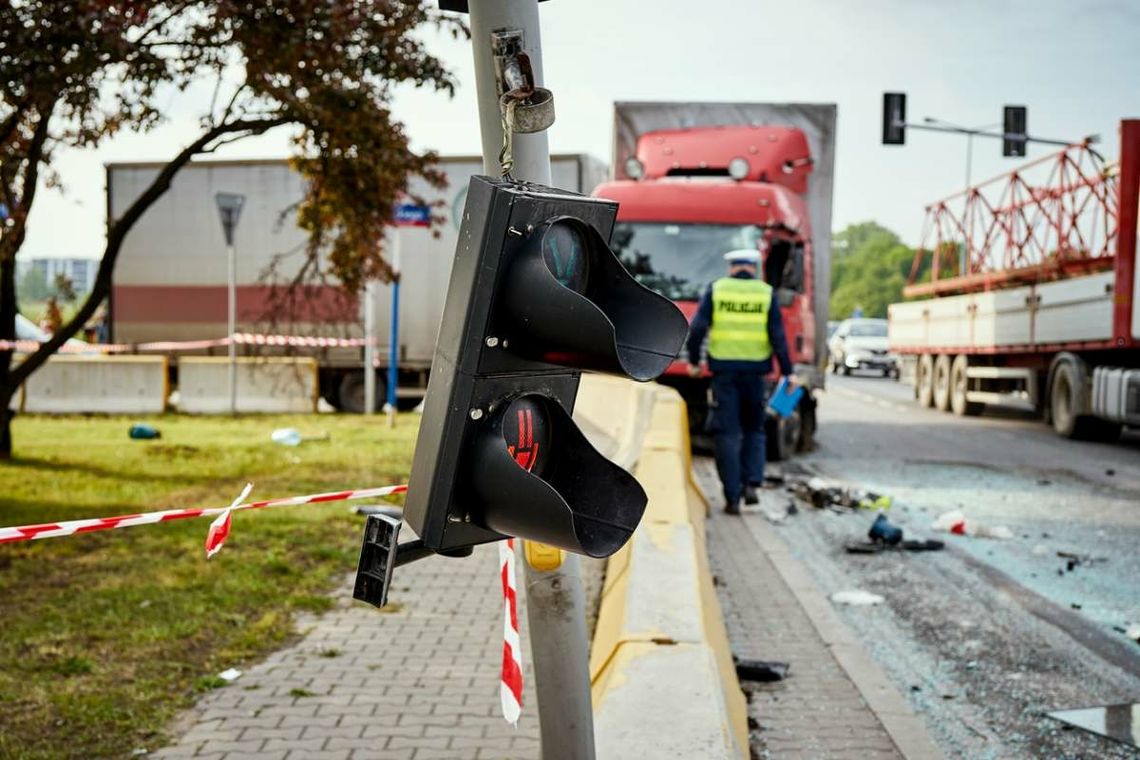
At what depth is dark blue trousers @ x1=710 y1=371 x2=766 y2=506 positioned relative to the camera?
1002 cm

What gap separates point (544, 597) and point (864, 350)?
40.2 m

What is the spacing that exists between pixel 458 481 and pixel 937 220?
88.1 ft

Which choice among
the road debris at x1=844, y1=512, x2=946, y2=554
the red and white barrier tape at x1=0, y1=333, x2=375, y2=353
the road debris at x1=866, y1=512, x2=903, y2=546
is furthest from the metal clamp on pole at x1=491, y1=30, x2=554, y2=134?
the red and white barrier tape at x1=0, y1=333, x2=375, y2=353

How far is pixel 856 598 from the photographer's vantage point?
720 centimetres

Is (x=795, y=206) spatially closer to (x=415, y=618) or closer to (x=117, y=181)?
(x=415, y=618)

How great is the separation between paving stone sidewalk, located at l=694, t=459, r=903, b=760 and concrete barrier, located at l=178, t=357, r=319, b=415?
42.0 ft

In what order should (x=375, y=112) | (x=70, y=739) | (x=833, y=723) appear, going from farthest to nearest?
1. (x=375, y=112)
2. (x=833, y=723)
3. (x=70, y=739)

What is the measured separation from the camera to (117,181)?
21.8 meters

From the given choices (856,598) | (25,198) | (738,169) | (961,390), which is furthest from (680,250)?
(961,390)

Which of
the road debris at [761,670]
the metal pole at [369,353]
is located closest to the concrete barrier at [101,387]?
the metal pole at [369,353]

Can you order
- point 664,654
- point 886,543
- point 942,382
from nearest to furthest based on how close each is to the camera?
point 664,654 < point 886,543 < point 942,382

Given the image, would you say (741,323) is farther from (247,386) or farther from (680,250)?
(247,386)

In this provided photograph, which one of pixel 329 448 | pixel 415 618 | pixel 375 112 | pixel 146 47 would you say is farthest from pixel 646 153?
pixel 415 618

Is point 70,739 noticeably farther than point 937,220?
No
